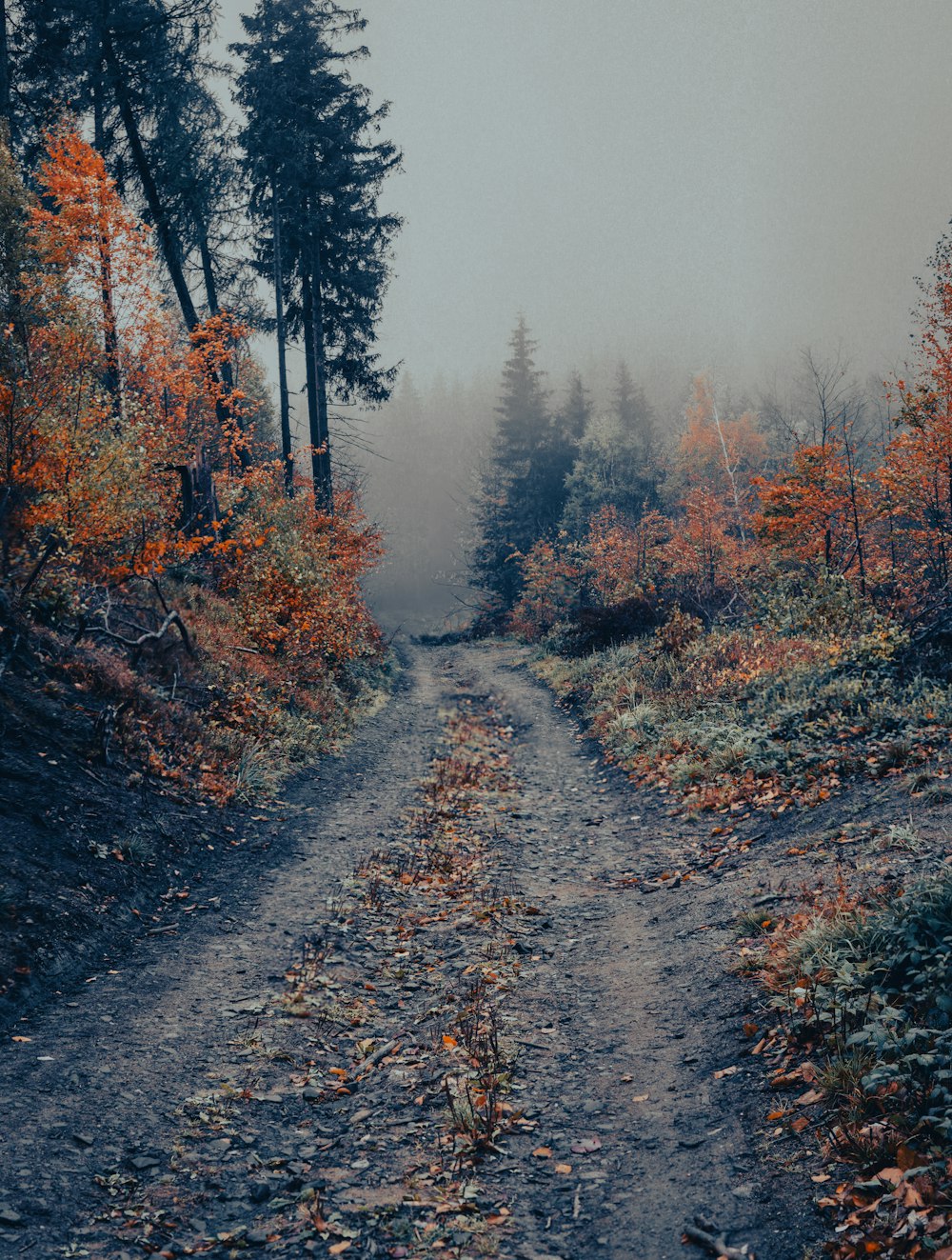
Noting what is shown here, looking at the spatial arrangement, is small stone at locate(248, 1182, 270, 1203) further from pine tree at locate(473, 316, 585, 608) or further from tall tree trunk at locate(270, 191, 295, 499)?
pine tree at locate(473, 316, 585, 608)

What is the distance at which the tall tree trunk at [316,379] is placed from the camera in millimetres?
23297

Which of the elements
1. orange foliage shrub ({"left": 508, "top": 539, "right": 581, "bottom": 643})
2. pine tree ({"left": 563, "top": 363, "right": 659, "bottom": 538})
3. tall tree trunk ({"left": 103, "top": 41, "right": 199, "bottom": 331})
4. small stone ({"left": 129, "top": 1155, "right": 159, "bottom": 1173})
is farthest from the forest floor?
pine tree ({"left": 563, "top": 363, "right": 659, "bottom": 538})

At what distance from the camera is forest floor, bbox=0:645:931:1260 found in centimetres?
361

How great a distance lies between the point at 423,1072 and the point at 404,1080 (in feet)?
0.45

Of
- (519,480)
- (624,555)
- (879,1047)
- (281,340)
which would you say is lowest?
(879,1047)

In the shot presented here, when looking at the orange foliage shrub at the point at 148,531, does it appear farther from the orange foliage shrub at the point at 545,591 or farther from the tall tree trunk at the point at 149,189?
the orange foliage shrub at the point at 545,591

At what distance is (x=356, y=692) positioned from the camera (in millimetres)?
19812

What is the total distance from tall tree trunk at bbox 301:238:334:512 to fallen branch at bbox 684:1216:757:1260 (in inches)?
838

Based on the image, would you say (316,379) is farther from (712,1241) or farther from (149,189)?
(712,1241)

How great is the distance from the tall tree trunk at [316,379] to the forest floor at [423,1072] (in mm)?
15852

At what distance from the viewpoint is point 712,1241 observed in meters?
3.27

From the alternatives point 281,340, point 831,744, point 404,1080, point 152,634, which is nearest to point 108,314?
point 281,340

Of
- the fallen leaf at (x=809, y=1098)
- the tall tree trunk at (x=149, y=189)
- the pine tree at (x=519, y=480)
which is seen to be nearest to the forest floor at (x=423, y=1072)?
the fallen leaf at (x=809, y=1098)

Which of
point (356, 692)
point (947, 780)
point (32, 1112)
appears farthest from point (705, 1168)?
point (356, 692)
